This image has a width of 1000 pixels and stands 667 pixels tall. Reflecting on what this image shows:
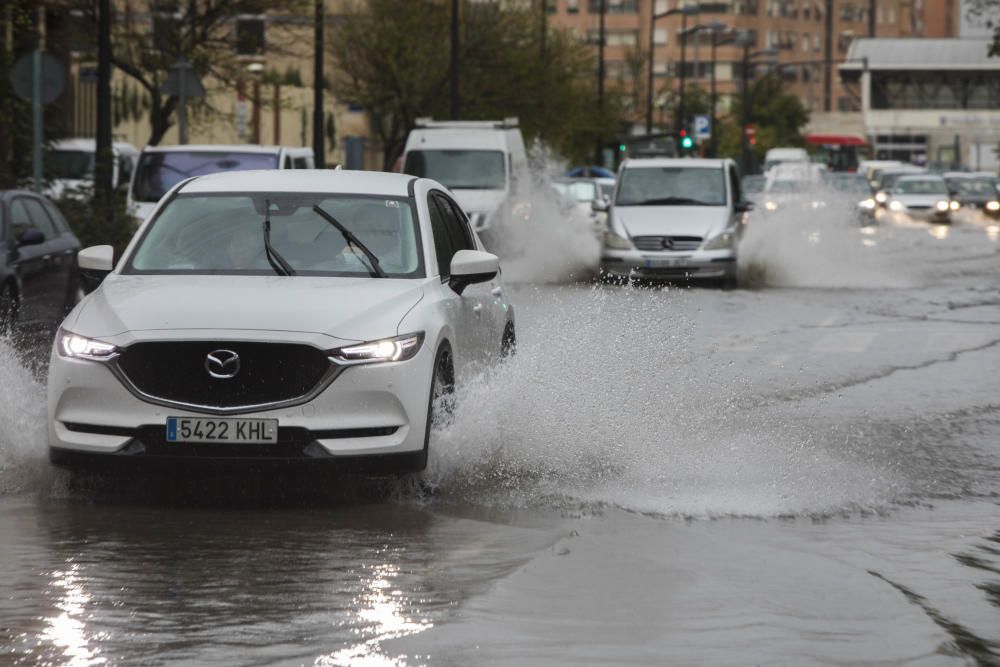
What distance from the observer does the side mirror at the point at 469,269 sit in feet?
32.3

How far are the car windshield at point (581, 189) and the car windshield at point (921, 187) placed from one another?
15.1 meters

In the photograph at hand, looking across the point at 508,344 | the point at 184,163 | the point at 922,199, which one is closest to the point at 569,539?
the point at 508,344

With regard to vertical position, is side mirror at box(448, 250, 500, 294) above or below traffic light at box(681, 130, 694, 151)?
below

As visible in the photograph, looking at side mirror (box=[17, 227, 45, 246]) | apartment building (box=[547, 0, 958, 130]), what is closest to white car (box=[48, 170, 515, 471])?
side mirror (box=[17, 227, 45, 246])

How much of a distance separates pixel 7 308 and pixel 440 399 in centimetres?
674

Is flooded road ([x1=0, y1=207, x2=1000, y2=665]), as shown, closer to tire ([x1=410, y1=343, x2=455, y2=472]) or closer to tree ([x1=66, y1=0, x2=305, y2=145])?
tire ([x1=410, y1=343, x2=455, y2=472])

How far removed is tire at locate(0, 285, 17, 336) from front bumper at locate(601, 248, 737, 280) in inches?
514

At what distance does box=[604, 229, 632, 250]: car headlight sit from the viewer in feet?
89.7

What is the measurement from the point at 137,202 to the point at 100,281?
15.5 metres

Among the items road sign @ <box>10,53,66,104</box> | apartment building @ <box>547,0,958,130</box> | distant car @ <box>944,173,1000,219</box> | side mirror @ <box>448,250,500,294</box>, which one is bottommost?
distant car @ <box>944,173,1000,219</box>

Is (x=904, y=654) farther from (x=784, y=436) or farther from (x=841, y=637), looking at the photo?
(x=784, y=436)

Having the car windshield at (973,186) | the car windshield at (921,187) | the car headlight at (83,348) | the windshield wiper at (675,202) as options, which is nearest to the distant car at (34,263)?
the car headlight at (83,348)

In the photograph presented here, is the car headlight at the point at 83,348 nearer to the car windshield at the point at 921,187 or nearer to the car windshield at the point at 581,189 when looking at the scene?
the car windshield at the point at 581,189

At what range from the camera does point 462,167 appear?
31.3 meters
